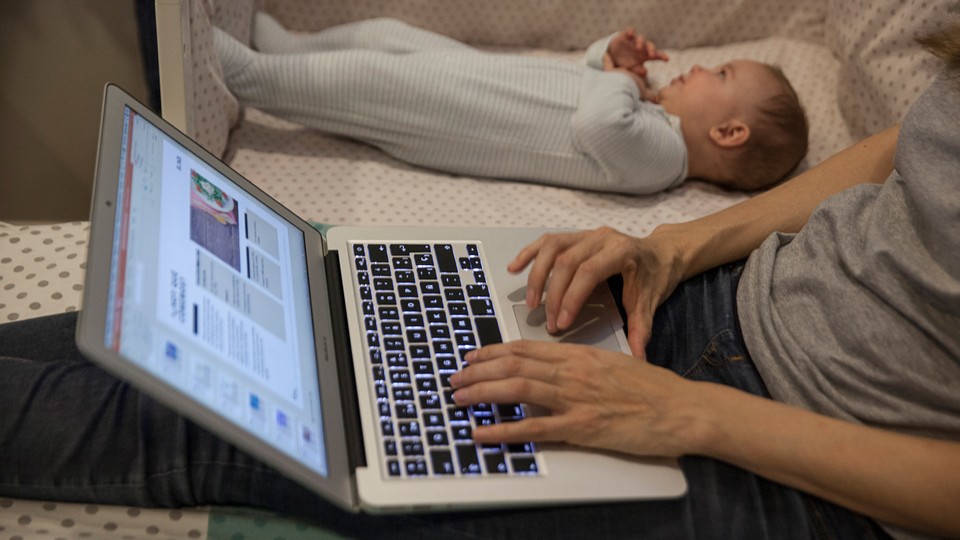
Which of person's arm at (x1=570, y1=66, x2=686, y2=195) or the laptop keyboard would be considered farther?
person's arm at (x1=570, y1=66, x2=686, y2=195)

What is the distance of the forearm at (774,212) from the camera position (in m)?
1.14

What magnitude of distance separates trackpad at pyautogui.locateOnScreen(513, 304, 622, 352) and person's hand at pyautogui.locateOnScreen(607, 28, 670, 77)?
Answer: 0.84 m

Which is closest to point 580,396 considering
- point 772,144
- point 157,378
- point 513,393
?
point 513,393

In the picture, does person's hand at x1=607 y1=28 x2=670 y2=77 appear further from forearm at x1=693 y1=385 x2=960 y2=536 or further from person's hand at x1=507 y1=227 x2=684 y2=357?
forearm at x1=693 y1=385 x2=960 y2=536

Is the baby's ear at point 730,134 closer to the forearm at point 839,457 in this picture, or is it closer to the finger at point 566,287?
the finger at point 566,287

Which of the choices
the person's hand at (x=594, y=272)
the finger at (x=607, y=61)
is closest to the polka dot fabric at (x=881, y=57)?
the finger at (x=607, y=61)

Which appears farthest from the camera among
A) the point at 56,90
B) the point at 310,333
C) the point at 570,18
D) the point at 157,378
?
the point at 56,90

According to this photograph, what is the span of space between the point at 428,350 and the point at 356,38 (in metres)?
0.96

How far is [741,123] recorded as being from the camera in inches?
67.2

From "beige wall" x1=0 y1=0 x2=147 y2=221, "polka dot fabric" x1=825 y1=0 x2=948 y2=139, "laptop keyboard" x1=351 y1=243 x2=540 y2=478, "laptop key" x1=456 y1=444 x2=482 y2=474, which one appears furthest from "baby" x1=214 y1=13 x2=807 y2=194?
"laptop key" x1=456 y1=444 x2=482 y2=474

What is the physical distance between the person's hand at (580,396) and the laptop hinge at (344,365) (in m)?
0.11

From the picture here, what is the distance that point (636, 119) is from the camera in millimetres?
1591

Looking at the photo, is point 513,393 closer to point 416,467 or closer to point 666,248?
point 416,467

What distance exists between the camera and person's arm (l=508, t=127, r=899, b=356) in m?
1.00
